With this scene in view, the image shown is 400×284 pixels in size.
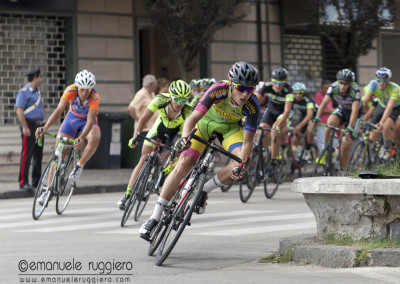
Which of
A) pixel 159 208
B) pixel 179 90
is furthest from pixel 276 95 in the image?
pixel 159 208

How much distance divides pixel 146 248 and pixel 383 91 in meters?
9.64

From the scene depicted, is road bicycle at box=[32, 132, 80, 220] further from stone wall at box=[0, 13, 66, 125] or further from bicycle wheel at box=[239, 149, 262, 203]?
stone wall at box=[0, 13, 66, 125]

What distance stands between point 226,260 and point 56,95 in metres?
14.9

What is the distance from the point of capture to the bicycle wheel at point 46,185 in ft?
43.7

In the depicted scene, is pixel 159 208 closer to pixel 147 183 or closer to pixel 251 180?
pixel 147 183

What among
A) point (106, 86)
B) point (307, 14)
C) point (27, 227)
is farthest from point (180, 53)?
point (27, 227)

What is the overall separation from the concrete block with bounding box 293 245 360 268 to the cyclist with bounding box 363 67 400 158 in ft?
31.8

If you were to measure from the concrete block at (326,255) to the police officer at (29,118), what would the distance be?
9.17 metres

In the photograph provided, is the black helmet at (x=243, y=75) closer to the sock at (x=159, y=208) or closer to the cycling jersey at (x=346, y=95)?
the sock at (x=159, y=208)

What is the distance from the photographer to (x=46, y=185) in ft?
44.4

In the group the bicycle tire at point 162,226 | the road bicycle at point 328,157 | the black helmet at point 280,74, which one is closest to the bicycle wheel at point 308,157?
the road bicycle at point 328,157

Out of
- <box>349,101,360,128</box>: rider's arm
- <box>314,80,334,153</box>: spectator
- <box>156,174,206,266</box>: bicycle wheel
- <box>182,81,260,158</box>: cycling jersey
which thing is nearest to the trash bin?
<box>314,80,334,153</box>: spectator

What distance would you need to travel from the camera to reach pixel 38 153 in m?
17.4

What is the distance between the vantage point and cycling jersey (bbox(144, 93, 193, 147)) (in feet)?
41.6
